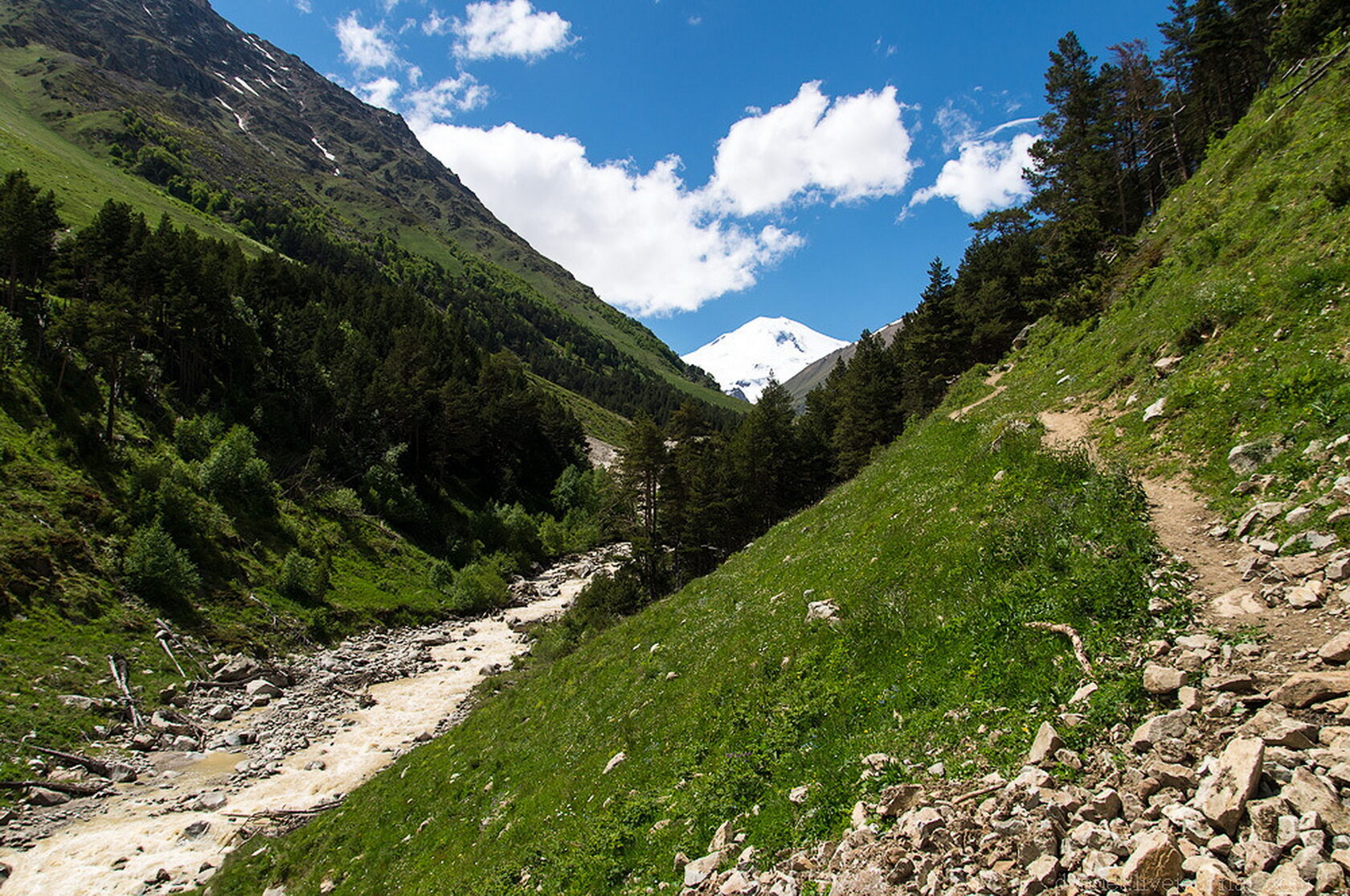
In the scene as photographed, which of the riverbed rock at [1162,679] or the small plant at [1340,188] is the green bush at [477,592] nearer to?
the riverbed rock at [1162,679]

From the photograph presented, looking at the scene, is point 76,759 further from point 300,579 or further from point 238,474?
point 238,474

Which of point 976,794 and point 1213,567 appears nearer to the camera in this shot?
point 976,794

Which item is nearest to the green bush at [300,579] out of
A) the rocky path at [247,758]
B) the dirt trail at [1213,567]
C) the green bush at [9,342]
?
→ the rocky path at [247,758]

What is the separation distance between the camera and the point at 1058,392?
20.2 m

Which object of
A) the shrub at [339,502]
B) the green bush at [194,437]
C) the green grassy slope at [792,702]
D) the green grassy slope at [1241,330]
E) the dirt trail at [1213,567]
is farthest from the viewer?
the shrub at [339,502]

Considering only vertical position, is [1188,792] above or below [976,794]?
above

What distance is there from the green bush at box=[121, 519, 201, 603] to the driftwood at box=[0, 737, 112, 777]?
13028 millimetres

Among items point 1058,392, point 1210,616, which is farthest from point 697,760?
point 1058,392

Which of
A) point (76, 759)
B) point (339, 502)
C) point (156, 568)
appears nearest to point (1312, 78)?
point (76, 759)

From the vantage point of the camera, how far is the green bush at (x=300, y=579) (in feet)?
146

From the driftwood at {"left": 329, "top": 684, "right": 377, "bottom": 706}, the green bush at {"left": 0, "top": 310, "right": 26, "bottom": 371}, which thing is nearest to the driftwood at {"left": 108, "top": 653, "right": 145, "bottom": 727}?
the driftwood at {"left": 329, "top": 684, "right": 377, "bottom": 706}

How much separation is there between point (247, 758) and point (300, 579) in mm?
20439

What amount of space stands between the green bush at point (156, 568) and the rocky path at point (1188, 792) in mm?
43442

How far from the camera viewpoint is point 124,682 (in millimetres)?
29859
